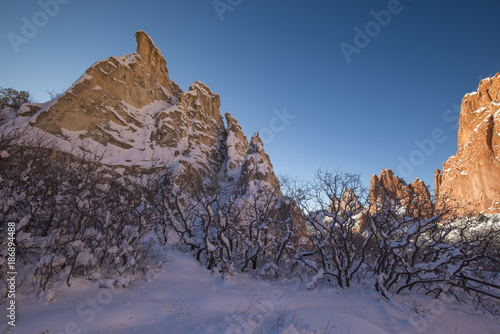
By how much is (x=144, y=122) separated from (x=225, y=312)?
4800 centimetres

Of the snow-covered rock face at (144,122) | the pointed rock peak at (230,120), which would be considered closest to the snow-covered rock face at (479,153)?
the snow-covered rock face at (144,122)

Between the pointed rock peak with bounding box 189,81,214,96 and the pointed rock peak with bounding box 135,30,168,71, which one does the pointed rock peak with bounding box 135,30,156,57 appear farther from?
the pointed rock peak with bounding box 189,81,214,96

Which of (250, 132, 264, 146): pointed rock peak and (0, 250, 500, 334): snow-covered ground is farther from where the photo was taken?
(250, 132, 264, 146): pointed rock peak

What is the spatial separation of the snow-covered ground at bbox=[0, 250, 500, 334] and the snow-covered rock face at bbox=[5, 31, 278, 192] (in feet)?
81.9

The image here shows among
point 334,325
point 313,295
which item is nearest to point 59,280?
point 334,325

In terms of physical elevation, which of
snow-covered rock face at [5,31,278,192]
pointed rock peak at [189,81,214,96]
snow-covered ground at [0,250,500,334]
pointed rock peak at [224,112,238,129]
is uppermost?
pointed rock peak at [189,81,214,96]

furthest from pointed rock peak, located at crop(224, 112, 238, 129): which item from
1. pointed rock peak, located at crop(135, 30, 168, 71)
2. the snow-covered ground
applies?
the snow-covered ground

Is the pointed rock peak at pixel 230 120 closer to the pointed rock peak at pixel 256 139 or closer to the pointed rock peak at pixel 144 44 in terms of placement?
the pointed rock peak at pixel 256 139

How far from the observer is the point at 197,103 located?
186 ft

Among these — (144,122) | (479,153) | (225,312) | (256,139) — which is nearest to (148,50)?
(144,122)

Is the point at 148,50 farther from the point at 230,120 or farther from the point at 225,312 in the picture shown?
the point at 225,312

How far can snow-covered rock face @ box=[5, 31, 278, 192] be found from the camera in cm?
3394

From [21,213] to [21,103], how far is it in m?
42.1

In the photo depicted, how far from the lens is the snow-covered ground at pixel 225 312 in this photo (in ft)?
12.1
